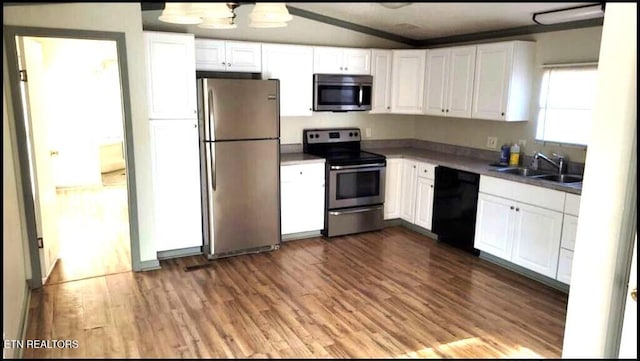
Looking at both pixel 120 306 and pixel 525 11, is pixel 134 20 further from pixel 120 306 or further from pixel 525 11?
pixel 525 11

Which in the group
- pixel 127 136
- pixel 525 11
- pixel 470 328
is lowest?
pixel 470 328

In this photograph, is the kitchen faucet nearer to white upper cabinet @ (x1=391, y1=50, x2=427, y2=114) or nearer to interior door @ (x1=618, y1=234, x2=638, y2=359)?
white upper cabinet @ (x1=391, y1=50, x2=427, y2=114)

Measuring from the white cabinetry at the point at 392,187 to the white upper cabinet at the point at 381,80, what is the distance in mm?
616

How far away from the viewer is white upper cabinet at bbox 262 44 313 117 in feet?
14.2

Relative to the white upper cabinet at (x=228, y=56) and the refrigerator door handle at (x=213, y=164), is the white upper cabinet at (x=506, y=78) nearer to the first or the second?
the white upper cabinet at (x=228, y=56)

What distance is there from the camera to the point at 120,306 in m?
2.95

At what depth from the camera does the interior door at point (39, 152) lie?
3246 millimetres

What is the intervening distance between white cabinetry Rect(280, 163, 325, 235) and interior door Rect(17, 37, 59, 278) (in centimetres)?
199

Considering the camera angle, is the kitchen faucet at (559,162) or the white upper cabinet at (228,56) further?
the white upper cabinet at (228,56)

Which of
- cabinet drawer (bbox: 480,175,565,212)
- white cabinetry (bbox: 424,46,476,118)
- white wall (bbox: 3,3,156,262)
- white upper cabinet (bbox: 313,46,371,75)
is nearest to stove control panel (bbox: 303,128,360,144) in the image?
white upper cabinet (bbox: 313,46,371,75)

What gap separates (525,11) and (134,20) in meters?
2.64

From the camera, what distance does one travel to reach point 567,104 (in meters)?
3.85

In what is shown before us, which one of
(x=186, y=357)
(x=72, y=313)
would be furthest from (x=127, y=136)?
(x=186, y=357)

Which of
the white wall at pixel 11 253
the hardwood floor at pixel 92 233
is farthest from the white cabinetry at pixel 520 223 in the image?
→ the white wall at pixel 11 253
